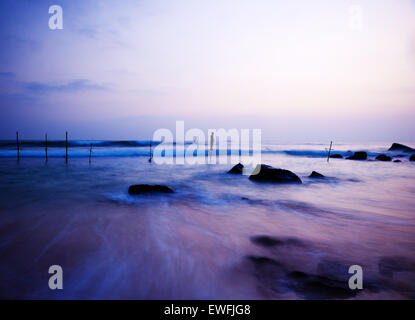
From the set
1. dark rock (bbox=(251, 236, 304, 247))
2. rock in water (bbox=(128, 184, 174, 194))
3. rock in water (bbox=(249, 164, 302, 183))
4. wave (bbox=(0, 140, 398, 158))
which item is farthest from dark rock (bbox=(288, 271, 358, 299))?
wave (bbox=(0, 140, 398, 158))

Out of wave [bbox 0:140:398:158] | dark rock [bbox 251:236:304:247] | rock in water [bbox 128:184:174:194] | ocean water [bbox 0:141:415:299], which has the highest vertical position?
wave [bbox 0:140:398:158]

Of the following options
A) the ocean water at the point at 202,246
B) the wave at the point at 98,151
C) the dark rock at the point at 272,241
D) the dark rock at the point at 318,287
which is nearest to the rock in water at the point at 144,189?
the ocean water at the point at 202,246

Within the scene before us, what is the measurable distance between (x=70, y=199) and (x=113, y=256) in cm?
471

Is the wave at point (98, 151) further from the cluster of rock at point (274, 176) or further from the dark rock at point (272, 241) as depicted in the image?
the dark rock at point (272, 241)

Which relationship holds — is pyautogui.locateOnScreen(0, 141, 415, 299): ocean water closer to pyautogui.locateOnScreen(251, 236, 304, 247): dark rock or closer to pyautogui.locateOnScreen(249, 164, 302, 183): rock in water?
pyautogui.locateOnScreen(251, 236, 304, 247): dark rock

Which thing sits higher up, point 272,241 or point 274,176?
point 274,176

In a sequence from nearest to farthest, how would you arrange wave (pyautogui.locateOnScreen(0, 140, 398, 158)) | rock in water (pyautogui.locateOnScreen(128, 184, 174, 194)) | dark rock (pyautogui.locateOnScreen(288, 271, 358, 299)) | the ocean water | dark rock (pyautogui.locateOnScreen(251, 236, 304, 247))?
dark rock (pyautogui.locateOnScreen(288, 271, 358, 299)) → the ocean water → dark rock (pyautogui.locateOnScreen(251, 236, 304, 247)) → rock in water (pyautogui.locateOnScreen(128, 184, 174, 194)) → wave (pyautogui.locateOnScreen(0, 140, 398, 158))

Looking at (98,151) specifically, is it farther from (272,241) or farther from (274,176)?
(272,241)

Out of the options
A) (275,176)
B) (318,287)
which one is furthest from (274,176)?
(318,287)

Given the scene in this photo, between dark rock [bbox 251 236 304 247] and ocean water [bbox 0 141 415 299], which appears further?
dark rock [bbox 251 236 304 247]

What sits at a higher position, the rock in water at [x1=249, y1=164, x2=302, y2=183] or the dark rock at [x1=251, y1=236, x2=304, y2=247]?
the rock in water at [x1=249, y1=164, x2=302, y2=183]
